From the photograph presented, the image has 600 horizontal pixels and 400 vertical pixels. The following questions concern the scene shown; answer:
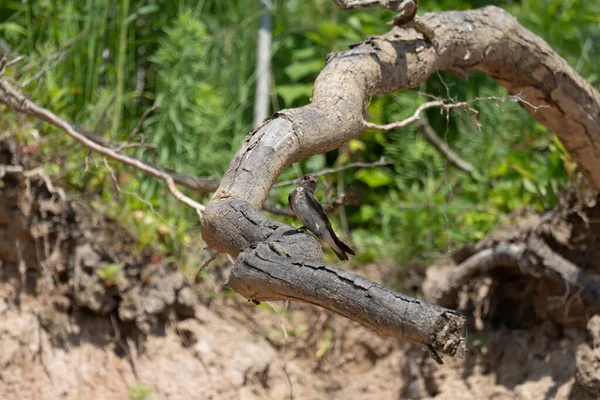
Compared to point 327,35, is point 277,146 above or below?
above

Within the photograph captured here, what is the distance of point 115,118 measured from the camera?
509 cm

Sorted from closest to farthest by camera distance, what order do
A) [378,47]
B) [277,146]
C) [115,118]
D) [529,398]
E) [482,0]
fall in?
[277,146] → [378,47] → [529,398] → [115,118] → [482,0]

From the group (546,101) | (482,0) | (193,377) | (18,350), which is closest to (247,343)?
(193,377)

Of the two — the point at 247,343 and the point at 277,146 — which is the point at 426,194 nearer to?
the point at 247,343

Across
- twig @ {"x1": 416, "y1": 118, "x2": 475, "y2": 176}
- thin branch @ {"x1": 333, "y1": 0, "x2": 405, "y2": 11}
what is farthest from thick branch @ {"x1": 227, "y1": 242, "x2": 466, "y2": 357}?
twig @ {"x1": 416, "y1": 118, "x2": 475, "y2": 176}

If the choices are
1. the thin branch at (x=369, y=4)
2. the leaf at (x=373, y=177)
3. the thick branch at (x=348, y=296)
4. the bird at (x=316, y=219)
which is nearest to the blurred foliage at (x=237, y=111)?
the leaf at (x=373, y=177)

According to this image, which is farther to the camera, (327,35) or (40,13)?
(327,35)

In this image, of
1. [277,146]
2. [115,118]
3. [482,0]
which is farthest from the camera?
[482,0]

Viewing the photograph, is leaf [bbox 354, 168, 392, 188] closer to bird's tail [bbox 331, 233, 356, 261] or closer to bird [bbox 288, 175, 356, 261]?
bird [bbox 288, 175, 356, 261]

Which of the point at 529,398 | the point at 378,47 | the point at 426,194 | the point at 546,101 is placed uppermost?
the point at 378,47

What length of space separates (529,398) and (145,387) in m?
2.01

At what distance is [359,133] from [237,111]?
286 cm

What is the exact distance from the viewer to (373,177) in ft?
19.6

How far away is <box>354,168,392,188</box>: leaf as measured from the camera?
5938 mm
